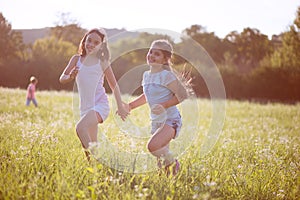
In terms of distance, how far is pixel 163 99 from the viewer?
5324 mm

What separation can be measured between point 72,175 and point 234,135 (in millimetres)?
6926

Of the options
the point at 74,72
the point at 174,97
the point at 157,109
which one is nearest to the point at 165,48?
the point at 174,97

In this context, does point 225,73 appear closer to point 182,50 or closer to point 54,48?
point 182,50

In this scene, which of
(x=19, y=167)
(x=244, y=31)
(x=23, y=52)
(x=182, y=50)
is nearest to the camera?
(x=19, y=167)

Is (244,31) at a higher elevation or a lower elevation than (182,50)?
higher

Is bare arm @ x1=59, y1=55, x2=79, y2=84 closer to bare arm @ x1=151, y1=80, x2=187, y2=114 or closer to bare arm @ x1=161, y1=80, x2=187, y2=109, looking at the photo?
bare arm @ x1=151, y1=80, x2=187, y2=114

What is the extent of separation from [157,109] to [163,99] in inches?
10.0

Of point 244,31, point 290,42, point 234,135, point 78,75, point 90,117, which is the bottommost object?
point 234,135

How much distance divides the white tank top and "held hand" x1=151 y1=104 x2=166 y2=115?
0.73 metres

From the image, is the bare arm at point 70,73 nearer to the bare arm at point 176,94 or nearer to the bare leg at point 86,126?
the bare leg at point 86,126

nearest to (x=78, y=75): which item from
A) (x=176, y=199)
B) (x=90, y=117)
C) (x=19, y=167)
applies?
(x=90, y=117)

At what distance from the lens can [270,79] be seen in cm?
3653

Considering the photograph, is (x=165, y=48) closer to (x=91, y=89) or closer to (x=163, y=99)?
(x=163, y=99)

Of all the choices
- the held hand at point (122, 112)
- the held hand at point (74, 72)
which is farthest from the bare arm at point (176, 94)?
the held hand at point (74, 72)
